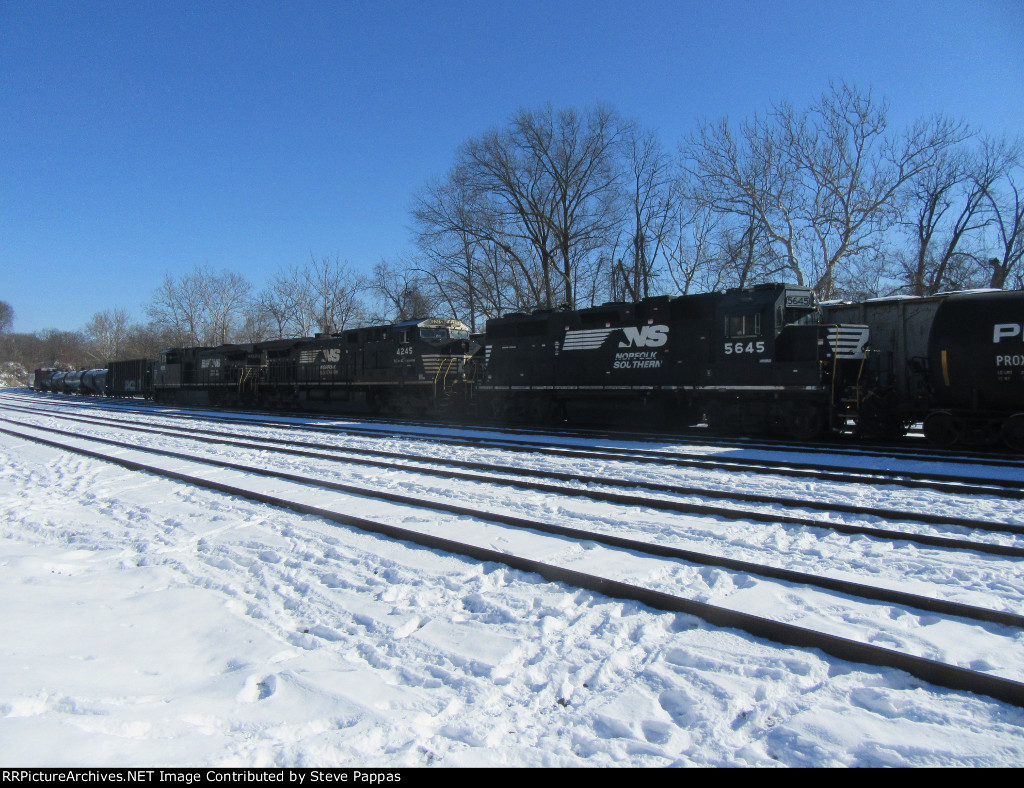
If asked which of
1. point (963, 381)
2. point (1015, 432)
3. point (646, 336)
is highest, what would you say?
point (646, 336)

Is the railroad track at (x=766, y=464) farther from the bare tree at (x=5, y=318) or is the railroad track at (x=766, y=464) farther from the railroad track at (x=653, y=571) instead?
the bare tree at (x=5, y=318)

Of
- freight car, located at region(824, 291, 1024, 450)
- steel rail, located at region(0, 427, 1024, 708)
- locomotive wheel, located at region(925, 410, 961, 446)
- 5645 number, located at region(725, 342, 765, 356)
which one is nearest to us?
steel rail, located at region(0, 427, 1024, 708)

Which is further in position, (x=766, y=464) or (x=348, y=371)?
(x=348, y=371)

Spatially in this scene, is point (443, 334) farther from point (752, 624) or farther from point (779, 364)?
point (752, 624)

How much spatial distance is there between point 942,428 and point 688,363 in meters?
5.52

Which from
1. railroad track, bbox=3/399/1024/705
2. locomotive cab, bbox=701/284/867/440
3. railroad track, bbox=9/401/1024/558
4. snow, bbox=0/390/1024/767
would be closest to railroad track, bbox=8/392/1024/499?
railroad track, bbox=9/401/1024/558

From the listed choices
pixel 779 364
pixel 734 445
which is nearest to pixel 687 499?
pixel 734 445

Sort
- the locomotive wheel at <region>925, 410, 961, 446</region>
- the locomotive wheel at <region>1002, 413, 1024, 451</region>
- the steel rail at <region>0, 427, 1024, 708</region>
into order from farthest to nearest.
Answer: the locomotive wheel at <region>925, 410, 961, 446</region> → the locomotive wheel at <region>1002, 413, 1024, 451</region> → the steel rail at <region>0, 427, 1024, 708</region>

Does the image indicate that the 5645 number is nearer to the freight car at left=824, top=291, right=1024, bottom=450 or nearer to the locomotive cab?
the locomotive cab

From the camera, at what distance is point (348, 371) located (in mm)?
26125

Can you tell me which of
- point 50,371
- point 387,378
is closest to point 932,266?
point 387,378

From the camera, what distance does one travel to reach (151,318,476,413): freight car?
22.8 m

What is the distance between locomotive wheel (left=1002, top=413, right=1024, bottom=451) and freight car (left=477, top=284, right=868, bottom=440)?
281 centimetres

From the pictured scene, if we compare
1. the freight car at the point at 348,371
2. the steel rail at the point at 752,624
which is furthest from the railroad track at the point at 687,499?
the freight car at the point at 348,371
